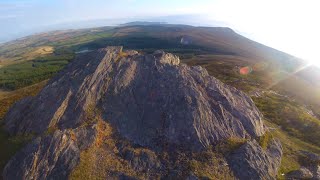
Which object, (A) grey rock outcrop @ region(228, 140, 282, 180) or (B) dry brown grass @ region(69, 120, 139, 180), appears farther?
(A) grey rock outcrop @ region(228, 140, 282, 180)

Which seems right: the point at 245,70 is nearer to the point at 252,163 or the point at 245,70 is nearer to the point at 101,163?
the point at 252,163

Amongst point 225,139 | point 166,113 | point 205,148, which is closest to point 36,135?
point 166,113

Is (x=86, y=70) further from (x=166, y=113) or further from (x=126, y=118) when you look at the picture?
(x=166, y=113)

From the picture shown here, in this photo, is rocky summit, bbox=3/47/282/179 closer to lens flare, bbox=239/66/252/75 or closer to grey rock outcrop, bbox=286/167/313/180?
grey rock outcrop, bbox=286/167/313/180

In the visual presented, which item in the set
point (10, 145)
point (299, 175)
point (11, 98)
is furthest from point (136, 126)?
point (11, 98)

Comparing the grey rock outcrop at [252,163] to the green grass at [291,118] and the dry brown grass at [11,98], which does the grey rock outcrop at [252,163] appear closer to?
the green grass at [291,118]

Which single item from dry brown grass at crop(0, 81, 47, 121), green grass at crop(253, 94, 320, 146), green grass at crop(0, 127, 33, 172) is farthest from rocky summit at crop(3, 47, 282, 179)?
dry brown grass at crop(0, 81, 47, 121)
